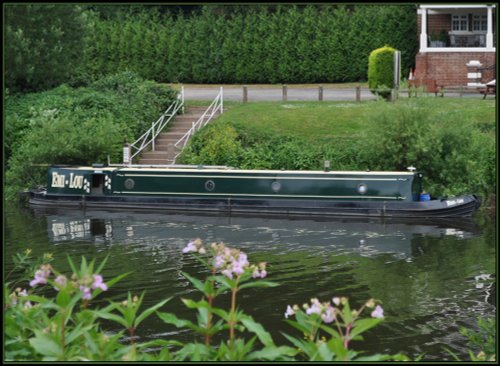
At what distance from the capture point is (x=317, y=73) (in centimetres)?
4759

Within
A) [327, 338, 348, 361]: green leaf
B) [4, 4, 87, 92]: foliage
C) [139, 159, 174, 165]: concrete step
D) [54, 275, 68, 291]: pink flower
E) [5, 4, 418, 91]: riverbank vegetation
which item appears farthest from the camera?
[5, 4, 418, 91]: riverbank vegetation

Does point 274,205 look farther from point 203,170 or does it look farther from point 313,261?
point 313,261

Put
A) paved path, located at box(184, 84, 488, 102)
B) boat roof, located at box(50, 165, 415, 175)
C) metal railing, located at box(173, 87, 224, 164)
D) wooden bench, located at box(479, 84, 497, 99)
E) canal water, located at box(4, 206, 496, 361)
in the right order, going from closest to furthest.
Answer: canal water, located at box(4, 206, 496, 361)
boat roof, located at box(50, 165, 415, 175)
metal railing, located at box(173, 87, 224, 164)
wooden bench, located at box(479, 84, 497, 99)
paved path, located at box(184, 84, 488, 102)

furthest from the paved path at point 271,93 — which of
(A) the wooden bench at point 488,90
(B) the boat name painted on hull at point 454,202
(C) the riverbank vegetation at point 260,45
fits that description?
(B) the boat name painted on hull at point 454,202

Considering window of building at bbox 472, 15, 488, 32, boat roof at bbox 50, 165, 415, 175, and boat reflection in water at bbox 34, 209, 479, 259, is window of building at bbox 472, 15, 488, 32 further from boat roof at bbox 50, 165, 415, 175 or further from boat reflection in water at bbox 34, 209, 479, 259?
boat reflection in water at bbox 34, 209, 479, 259

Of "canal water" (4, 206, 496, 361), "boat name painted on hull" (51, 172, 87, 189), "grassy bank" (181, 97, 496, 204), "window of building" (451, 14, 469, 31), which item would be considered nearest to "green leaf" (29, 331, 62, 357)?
"canal water" (4, 206, 496, 361)

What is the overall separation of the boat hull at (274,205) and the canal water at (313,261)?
1.48 feet

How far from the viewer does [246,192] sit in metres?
29.2

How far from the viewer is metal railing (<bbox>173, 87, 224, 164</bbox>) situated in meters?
34.5

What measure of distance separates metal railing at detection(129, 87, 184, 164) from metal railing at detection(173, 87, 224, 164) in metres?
1.04

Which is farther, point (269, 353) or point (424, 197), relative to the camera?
point (424, 197)

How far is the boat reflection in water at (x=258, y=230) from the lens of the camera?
941 inches

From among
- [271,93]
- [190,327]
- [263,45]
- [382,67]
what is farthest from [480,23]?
[190,327]

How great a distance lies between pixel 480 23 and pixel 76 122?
22.6 m
